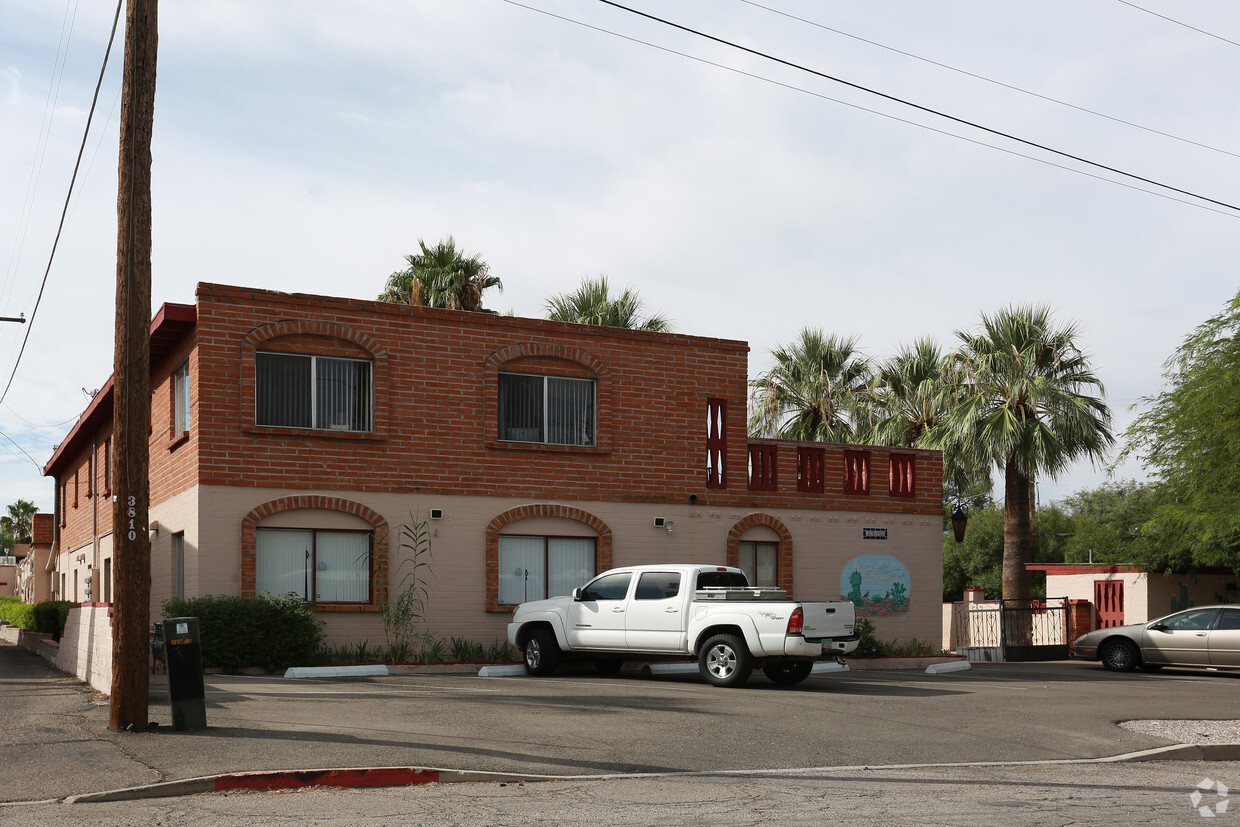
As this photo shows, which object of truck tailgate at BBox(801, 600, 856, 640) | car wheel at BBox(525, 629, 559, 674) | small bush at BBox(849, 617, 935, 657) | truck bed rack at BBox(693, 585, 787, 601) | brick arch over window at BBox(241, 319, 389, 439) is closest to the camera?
truck tailgate at BBox(801, 600, 856, 640)

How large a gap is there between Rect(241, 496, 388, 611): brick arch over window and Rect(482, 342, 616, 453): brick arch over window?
2474 mm

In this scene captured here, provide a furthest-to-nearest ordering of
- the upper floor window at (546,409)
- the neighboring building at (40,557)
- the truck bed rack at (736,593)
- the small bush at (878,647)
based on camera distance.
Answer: the neighboring building at (40,557) → the small bush at (878,647) → the upper floor window at (546,409) → the truck bed rack at (736,593)

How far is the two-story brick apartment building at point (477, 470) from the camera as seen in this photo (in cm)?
2000

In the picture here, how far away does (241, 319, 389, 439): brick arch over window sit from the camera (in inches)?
786

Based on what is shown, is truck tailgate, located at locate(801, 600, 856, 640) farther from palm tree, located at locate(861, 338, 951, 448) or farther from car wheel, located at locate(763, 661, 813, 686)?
palm tree, located at locate(861, 338, 951, 448)

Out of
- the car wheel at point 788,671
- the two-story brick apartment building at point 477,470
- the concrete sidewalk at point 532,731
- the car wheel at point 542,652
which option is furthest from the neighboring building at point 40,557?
the car wheel at point 788,671

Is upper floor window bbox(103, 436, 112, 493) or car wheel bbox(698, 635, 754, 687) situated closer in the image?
car wheel bbox(698, 635, 754, 687)

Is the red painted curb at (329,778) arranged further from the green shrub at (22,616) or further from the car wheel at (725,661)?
the green shrub at (22,616)

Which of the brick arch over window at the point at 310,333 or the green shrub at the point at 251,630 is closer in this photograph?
the green shrub at the point at 251,630

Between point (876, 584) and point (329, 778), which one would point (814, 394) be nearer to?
point (876, 584)

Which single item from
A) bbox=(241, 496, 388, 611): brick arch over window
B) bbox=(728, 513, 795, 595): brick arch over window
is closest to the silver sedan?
bbox=(728, 513, 795, 595): brick arch over window

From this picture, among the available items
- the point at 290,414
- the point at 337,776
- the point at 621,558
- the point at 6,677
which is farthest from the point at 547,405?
the point at 337,776

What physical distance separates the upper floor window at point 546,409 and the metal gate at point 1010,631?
34.5 ft

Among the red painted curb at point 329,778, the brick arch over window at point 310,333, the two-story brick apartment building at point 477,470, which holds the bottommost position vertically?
the red painted curb at point 329,778
